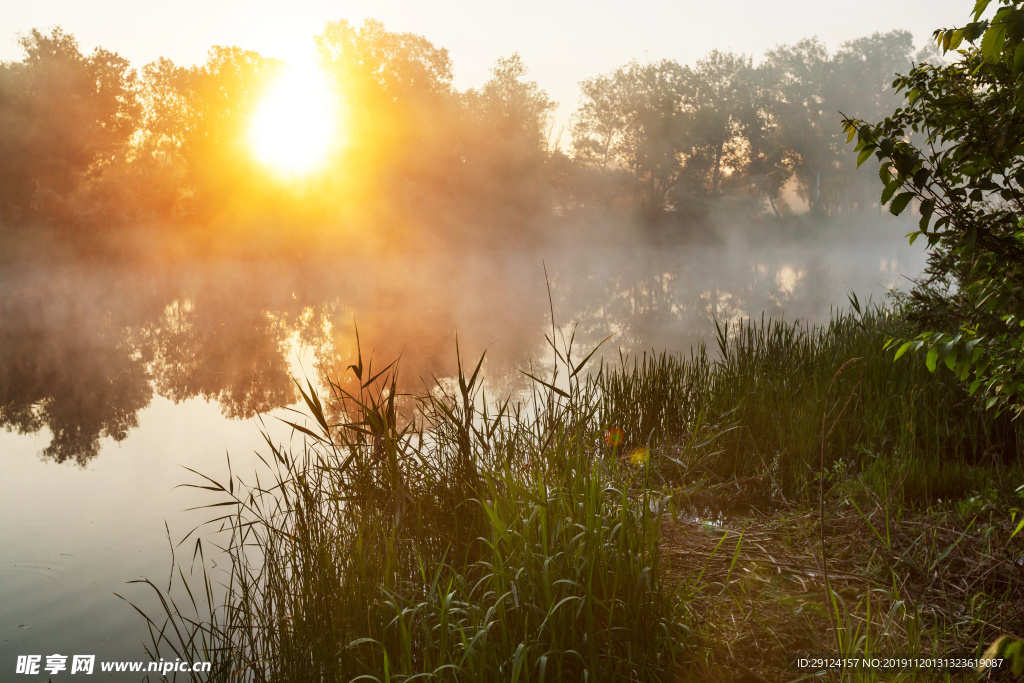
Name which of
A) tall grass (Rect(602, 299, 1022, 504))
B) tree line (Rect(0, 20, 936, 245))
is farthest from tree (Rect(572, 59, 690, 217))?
tall grass (Rect(602, 299, 1022, 504))

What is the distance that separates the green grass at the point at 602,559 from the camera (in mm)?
1854

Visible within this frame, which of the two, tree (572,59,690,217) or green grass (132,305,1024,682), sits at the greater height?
tree (572,59,690,217)

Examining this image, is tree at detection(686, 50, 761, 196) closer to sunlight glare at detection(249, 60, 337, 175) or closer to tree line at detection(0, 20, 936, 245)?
tree line at detection(0, 20, 936, 245)

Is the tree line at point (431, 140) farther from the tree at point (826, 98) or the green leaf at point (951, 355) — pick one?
the green leaf at point (951, 355)

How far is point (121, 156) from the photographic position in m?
23.5

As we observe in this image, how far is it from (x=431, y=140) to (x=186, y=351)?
1727 cm

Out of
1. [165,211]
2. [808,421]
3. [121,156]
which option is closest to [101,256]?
[165,211]

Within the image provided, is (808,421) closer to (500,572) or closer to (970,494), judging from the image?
(970,494)

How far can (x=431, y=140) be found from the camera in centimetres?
2428

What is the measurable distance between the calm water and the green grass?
52 cm

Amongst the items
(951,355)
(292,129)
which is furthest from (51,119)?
(951,355)

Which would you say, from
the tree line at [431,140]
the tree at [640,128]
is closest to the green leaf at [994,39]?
the tree line at [431,140]

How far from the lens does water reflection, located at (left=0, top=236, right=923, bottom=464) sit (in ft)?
22.0

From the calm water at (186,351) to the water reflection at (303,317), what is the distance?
5cm
